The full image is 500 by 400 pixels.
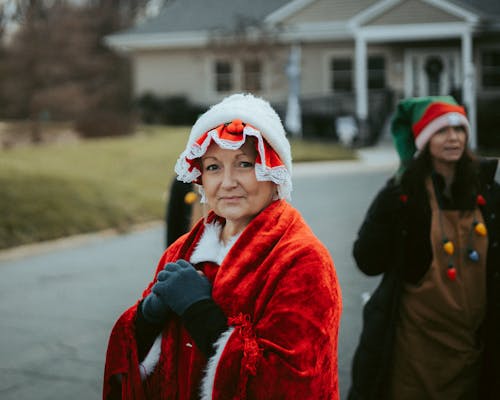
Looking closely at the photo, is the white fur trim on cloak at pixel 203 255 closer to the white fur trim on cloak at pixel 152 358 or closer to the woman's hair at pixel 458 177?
the white fur trim on cloak at pixel 152 358

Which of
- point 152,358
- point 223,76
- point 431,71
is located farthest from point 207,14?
point 152,358

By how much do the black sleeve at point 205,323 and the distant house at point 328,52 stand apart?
20.7m

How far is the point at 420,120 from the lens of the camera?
352 centimetres

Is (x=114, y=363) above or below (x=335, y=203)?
above

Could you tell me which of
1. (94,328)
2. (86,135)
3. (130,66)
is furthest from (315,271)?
(130,66)

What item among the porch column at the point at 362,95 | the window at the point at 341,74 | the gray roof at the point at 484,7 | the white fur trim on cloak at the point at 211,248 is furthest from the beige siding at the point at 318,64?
the white fur trim on cloak at the point at 211,248

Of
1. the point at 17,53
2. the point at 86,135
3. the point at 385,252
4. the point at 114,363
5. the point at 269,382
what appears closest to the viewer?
the point at 269,382

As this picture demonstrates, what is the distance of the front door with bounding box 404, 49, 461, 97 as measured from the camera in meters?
25.9

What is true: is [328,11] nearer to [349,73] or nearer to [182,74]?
[349,73]

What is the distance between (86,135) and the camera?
25.9 m

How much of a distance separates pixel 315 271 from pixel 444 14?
2260 centimetres

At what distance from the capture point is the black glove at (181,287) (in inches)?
84.8

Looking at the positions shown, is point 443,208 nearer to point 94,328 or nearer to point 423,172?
point 423,172

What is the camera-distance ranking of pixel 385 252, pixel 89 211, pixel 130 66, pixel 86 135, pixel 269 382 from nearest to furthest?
pixel 269 382 → pixel 385 252 → pixel 89 211 → pixel 86 135 → pixel 130 66
